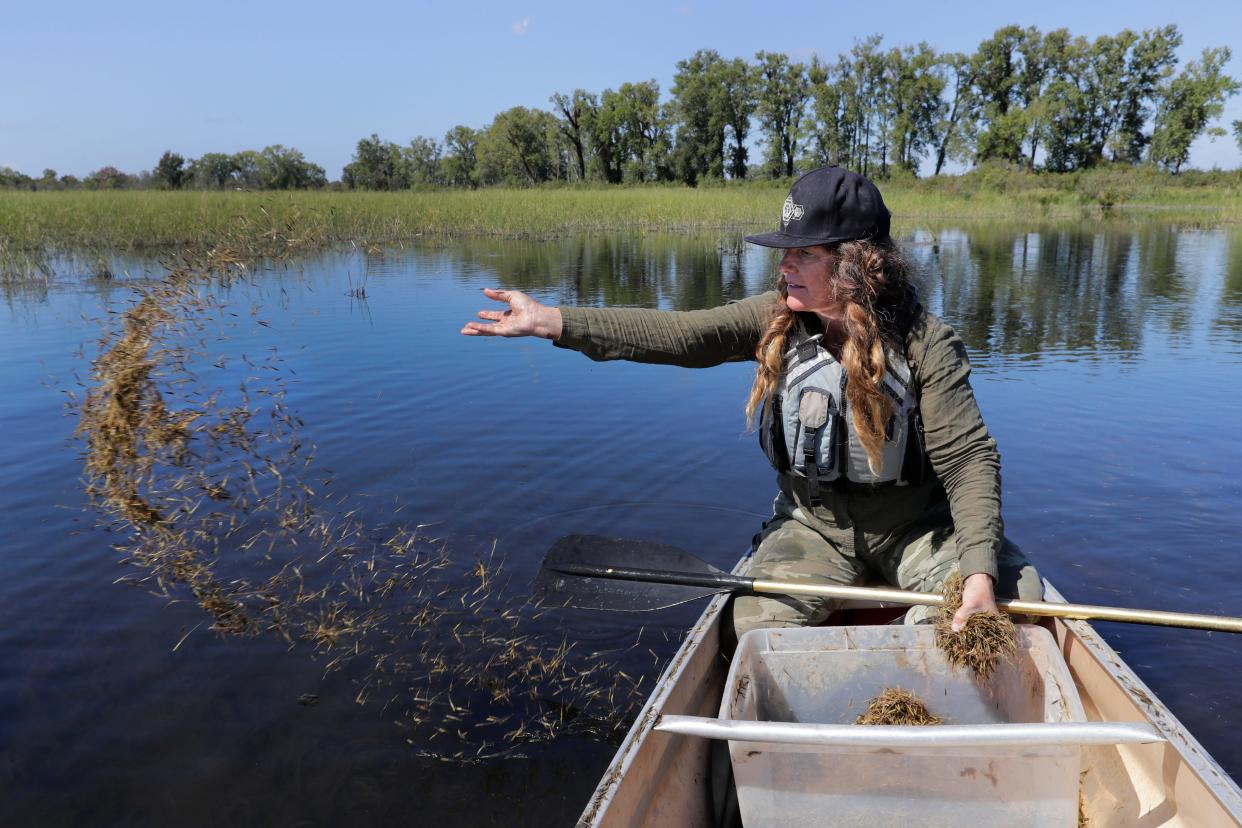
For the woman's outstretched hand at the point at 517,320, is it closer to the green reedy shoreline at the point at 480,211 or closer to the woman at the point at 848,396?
the woman at the point at 848,396

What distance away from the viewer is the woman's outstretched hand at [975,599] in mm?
2566

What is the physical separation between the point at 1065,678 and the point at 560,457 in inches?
174

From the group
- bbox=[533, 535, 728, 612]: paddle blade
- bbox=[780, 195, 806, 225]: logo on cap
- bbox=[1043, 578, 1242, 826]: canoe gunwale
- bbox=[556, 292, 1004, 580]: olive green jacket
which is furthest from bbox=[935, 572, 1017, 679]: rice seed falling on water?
bbox=[780, 195, 806, 225]: logo on cap

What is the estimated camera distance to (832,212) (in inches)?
112

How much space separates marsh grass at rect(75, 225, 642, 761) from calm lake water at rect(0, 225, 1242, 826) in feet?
0.33

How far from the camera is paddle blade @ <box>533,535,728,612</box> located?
11.8ft

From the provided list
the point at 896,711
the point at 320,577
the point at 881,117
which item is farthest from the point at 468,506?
the point at 881,117

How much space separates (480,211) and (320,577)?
20.9 m

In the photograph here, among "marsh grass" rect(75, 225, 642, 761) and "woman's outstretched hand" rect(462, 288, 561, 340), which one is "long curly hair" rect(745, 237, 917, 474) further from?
"marsh grass" rect(75, 225, 642, 761)

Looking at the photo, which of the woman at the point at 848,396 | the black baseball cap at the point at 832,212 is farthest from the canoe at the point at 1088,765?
the black baseball cap at the point at 832,212

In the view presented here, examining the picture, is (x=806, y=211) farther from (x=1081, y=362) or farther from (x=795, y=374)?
(x=1081, y=362)

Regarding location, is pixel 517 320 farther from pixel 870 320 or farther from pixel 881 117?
pixel 881 117

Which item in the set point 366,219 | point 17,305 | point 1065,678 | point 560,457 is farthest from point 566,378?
point 366,219

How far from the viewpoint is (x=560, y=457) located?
6.47m
